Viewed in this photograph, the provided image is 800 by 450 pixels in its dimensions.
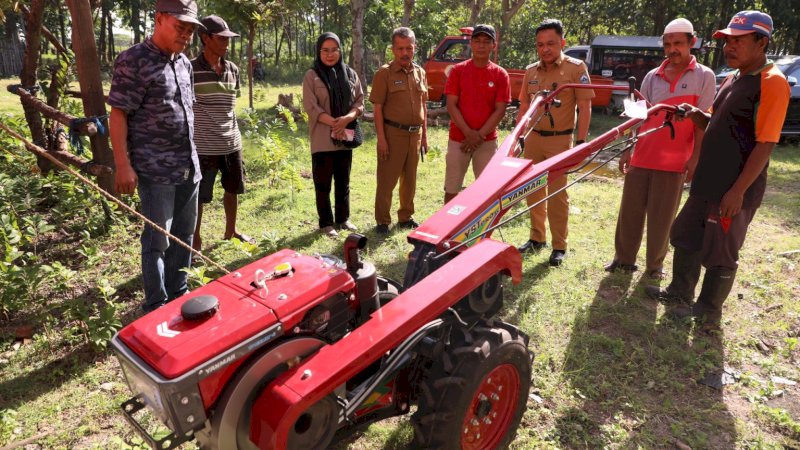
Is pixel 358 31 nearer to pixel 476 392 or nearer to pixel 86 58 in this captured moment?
pixel 86 58

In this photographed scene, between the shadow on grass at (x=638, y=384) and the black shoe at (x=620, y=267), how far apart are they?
50cm

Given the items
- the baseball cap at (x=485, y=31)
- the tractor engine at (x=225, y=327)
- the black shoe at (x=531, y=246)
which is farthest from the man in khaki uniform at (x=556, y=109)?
the tractor engine at (x=225, y=327)

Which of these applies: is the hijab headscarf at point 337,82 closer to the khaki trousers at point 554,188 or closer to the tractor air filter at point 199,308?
the khaki trousers at point 554,188

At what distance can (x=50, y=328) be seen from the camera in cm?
346

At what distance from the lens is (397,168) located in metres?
5.14

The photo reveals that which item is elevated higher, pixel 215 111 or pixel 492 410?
pixel 215 111

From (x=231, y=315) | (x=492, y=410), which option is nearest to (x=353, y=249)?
(x=231, y=315)

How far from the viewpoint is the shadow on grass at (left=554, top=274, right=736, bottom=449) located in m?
2.76

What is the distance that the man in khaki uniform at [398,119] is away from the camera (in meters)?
4.84

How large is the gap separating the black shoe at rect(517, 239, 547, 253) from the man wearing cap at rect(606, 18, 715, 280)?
708 millimetres

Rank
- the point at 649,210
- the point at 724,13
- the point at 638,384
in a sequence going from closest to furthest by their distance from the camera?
the point at 638,384
the point at 649,210
the point at 724,13

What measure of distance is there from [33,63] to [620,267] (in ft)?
20.0

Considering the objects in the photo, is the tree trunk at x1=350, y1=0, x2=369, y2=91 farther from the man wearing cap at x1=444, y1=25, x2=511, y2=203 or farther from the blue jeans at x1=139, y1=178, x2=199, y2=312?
the blue jeans at x1=139, y1=178, x2=199, y2=312

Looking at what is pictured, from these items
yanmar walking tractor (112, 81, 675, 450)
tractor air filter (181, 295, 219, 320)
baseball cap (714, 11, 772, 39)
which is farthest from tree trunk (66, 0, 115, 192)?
baseball cap (714, 11, 772, 39)
